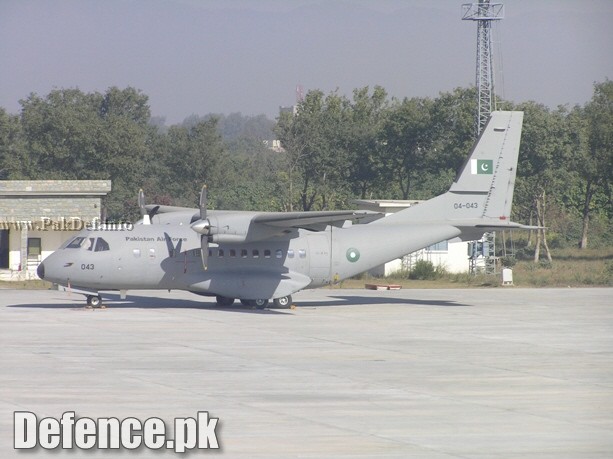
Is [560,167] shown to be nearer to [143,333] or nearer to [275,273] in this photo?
[275,273]

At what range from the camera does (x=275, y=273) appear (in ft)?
92.1

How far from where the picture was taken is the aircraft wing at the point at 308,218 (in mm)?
25620

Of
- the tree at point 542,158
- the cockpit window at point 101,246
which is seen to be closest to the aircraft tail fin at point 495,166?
the cockpit window at point 101,246

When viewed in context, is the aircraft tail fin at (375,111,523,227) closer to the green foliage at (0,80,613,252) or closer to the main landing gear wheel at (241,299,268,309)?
the main landing gear wheel at (241,299,268,309)

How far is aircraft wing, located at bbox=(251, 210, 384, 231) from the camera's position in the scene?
25620 mm

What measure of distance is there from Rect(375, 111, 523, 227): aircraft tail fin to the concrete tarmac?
3.00 metres

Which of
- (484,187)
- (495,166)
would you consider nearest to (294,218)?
(484,187)

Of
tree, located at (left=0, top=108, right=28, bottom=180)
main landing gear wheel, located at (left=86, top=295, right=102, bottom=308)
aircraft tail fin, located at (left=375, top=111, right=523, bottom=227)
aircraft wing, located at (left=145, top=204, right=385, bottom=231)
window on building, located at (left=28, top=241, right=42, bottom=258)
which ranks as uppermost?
tree, located at (left=0, top=108, right=28, bottom=180)

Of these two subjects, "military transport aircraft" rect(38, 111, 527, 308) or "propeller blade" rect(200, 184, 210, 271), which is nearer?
"propeller blade" rect(200, 184, 210, 271)

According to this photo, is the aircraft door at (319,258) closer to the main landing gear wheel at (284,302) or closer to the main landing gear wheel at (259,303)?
the main landing gear wheel at (284,302)

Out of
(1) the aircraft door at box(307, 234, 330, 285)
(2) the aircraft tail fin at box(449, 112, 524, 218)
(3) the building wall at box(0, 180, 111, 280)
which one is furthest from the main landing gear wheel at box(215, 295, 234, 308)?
(3) the building wall at box(0, 180, 111, 280)

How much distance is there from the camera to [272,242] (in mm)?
28203

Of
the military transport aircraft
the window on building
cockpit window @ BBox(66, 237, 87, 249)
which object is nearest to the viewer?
the military transport aircraft

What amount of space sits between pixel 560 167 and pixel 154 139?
3804 centimetres
